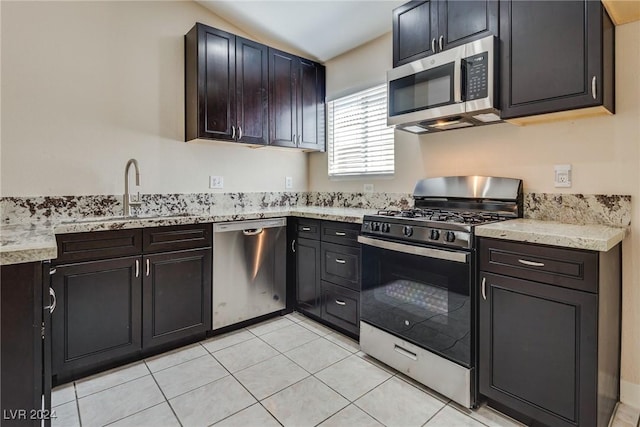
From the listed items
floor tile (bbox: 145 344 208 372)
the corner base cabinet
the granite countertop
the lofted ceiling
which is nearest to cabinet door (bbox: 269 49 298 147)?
the lofted ceiling

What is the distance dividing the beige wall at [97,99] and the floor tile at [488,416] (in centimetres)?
252

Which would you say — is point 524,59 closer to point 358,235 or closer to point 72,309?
point 358,235

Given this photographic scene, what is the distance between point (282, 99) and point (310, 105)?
35 cm

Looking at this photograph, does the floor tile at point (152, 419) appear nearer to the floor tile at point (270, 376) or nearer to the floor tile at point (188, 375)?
the floor tile at point (188, 375)

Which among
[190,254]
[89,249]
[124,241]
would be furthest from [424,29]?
[89,249]

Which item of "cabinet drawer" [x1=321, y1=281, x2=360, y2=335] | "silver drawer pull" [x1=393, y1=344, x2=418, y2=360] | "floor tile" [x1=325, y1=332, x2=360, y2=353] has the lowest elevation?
"floor tile" [x1=325, y1=332, x2=360, y2=353]

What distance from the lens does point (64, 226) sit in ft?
6.26

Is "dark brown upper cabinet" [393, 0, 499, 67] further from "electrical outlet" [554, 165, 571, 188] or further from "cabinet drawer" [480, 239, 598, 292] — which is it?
"cabinet drawer" [480, 239, 598, 292]

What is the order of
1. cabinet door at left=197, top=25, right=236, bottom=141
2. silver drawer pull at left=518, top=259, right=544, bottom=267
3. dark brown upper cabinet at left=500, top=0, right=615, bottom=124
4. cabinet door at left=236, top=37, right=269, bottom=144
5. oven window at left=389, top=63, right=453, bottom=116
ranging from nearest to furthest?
silver drawer pull at left=518, top=259, right=544, bottom=267 → dark brown upper cabinet at left=500, top=0, right=615, bottom=124 → oven window at left=389, top=63, right=453, bottom=116 → cabinet door at left=197, top=25, right=236, bottom=141 → cabinet door at left=236, top=37, right=269, bottom=144

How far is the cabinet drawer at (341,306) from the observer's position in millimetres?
2480

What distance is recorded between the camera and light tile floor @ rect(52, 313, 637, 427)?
5.52 feet

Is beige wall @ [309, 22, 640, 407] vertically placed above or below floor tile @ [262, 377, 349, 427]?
above

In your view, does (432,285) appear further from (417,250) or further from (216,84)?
(216,84)

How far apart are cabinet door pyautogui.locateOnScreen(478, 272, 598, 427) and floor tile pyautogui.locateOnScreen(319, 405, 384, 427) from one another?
60cm
